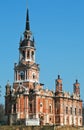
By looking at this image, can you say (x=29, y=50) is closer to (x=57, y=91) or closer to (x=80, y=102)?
(x=57, y=91)

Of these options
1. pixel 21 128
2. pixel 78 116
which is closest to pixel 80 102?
pixel 78 116

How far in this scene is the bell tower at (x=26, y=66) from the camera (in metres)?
73.2

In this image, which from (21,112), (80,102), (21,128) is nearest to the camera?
(21,128)

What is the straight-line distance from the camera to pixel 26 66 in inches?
2894

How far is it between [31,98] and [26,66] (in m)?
5.99

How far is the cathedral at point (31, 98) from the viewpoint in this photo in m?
71.0

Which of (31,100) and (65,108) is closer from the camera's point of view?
(31,100)

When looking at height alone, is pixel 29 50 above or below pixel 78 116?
above

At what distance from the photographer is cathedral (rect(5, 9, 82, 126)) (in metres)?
71.0

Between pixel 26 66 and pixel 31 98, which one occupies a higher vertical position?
pixel 26 66

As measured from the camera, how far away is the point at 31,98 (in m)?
71.5

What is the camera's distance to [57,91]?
75.5 m

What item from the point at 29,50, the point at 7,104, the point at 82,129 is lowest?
the point at 82,129

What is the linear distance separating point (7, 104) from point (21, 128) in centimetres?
1566
